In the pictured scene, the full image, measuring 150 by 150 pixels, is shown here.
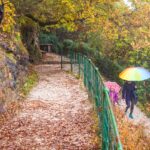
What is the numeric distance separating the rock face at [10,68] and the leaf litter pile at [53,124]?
0.60 metres

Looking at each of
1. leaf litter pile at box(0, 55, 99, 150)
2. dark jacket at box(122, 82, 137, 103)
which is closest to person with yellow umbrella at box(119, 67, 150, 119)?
dark jacket at box(122, 82, 137, 103)

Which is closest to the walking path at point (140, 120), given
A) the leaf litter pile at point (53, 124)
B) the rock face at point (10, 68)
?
the leaf litter pile at point (53, 124)

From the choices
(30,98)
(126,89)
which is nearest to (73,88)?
(30,98)

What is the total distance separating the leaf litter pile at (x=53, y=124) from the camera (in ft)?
26.5

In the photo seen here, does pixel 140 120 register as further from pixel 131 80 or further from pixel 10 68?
pixel 10 68

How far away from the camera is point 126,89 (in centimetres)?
1177

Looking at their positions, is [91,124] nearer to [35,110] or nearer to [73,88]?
[35,110]

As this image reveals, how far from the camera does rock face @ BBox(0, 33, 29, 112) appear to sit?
11.1 meters

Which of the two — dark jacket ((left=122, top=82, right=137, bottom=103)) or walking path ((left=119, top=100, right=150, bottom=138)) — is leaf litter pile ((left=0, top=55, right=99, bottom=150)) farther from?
walking path ((left=119, top=100, right=150, bottom=138))

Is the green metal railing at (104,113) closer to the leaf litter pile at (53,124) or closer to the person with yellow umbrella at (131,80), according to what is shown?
the leaf litter pile at (53,124)

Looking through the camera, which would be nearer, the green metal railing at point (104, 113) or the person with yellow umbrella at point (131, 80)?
the green metal railing at point (104, 113)

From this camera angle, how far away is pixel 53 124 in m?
9.48

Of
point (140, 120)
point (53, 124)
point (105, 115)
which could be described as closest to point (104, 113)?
point (105, 115)

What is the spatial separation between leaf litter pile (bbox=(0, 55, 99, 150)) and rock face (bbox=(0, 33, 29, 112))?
60 cm
